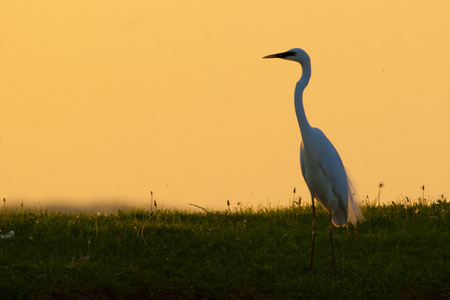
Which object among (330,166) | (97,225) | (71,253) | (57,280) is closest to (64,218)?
(97,225)

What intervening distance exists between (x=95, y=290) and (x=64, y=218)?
8.17ft

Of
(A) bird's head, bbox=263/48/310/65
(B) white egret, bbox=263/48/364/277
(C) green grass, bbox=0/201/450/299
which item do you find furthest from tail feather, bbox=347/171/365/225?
(A) bird's head, bbox=263/48/310/65

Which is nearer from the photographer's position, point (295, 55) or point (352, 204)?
point (295, 55)

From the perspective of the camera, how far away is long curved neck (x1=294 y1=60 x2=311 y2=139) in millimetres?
7309

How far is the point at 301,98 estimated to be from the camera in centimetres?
734

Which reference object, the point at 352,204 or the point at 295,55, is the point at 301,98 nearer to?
the point at 295,55

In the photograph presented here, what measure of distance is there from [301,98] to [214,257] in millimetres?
2225

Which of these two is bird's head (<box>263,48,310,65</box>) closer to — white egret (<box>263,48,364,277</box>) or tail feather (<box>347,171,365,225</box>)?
white egret (<box>263,48,364,277</box>)


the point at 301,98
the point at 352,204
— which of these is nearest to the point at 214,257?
the point at 352,204

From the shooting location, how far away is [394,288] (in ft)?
23.1

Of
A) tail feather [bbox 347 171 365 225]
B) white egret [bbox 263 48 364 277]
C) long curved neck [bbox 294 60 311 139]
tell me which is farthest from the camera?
tail feather [bbox 347 171 365 225]

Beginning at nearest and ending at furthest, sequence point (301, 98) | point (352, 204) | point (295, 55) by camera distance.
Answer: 1. point (301, 98)
2. point (295, 55)
3. point (352, 204)

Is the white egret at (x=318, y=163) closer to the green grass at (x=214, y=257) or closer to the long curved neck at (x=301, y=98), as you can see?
the long curved neck at (x=301, y=98)

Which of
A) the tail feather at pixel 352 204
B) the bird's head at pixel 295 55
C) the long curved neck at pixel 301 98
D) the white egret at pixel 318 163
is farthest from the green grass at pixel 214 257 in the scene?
the bird's head at pixel 295 55
